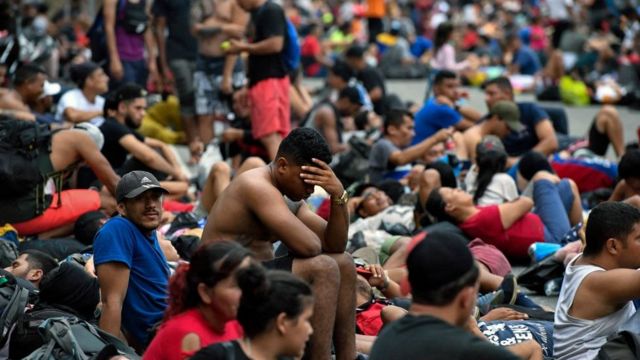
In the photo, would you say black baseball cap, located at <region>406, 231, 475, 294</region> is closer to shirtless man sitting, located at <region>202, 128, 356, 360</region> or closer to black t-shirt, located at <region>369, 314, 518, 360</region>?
black t-shirt, located at <region>369, 314, 518, 360</region>

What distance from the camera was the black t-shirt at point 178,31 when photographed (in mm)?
14055

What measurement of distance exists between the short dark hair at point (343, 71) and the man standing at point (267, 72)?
3.79m

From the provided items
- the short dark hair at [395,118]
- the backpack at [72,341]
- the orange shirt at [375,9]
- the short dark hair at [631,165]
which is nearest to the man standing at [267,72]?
the short dark hair at [395,118]

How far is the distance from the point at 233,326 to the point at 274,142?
244 inches

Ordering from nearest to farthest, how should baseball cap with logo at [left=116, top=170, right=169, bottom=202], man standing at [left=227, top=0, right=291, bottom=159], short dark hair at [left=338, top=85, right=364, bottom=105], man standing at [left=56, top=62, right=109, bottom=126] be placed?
baseball cap with logo at [left=116, top=170, right=169, bottom=202] < man standing at [left=227, top=0, right=291, bottom=159] < man standing at [left=56, top=62, right=109, bottom=126] < short dark hair at [left=338, top=85, right=364, bottom=105]

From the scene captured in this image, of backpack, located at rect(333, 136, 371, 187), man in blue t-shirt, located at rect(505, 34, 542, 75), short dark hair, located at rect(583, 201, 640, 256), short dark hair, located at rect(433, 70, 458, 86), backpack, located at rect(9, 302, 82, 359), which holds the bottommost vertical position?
man in blue t-shirt, located at rect(505, 34, 542, 75)

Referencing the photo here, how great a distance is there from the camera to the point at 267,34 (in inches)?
441

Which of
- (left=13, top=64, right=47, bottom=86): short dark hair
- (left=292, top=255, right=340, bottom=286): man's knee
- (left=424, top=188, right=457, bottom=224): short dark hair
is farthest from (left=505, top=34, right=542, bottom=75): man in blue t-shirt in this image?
(left=292, top=255, right=340, bottom=286): man's knee

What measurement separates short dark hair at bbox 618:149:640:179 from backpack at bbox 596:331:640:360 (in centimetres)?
351

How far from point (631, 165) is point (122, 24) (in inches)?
256

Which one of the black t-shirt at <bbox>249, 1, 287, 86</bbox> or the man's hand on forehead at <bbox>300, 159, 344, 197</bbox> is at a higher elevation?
the man's hand on forehead at <bbox>300, 159, 344, 197</bbox>

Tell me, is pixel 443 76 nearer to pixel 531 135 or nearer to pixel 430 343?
pixel 531 135

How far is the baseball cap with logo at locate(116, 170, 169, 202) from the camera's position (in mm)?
6594

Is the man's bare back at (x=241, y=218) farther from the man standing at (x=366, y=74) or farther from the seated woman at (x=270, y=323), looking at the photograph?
the man standing at (x=366, y=74)
